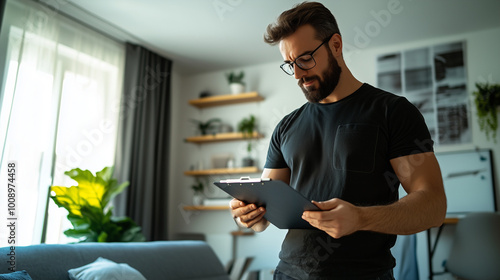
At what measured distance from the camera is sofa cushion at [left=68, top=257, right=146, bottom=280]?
192 centimetres

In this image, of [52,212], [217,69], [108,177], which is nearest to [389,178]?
[108,177]

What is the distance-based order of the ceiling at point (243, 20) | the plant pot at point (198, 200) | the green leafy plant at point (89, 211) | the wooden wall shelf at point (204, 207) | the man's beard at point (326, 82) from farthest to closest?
the plant pot at point (198, 200) < the wooden wall shelf at point (204, 207) < the ceiling at point (243, 20) < the green leafy plant at point (89, 211) < the man's beard at point (326, 82)

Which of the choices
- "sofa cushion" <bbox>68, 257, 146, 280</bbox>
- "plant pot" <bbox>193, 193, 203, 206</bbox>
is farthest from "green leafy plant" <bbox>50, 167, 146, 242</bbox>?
"plant pot" <bbox>193, 193, 203, 206</bbox>

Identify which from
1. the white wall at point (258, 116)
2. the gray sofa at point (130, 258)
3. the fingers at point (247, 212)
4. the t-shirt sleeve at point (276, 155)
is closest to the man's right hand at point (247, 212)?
the fingers at point (247, 212)

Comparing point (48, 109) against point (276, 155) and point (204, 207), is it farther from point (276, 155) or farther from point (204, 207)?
point (276, 155)

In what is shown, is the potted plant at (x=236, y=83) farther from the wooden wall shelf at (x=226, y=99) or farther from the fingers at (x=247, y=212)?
the fingers at (x=247, y=212)

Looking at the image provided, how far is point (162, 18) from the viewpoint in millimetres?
3625

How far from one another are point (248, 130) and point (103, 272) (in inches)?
106

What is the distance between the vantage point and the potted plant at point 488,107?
3.67 meters

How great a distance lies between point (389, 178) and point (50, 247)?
1.75m

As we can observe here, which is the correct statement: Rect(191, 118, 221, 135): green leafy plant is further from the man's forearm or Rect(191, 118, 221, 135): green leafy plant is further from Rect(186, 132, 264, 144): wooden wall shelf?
the man's forearm

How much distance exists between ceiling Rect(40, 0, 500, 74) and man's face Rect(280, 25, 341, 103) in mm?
2178

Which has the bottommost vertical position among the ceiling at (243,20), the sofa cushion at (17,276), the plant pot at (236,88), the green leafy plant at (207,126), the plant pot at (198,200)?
the sofa cushion at (17,276)

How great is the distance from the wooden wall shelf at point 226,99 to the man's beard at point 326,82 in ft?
10.5
